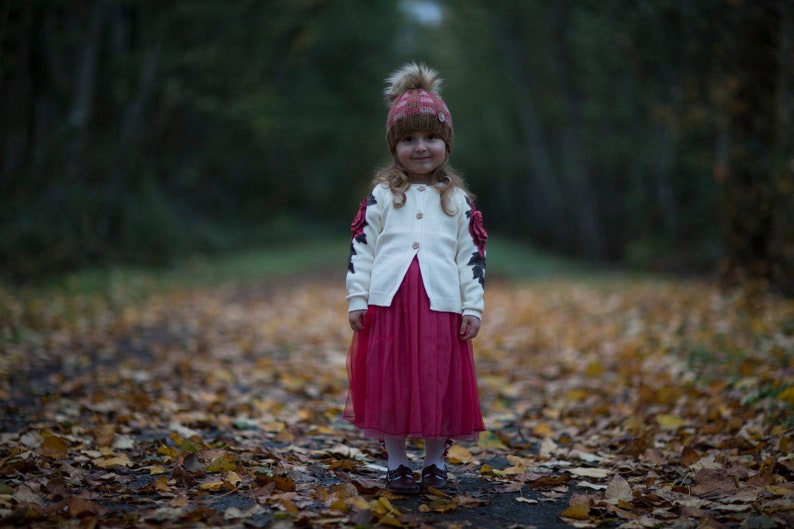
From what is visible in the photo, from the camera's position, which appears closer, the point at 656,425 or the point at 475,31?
the point at 656,425

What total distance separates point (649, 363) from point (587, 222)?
57.8ft

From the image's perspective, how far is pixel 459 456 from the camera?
13.5ft

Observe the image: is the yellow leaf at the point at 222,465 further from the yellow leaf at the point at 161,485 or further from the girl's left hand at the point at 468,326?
Answer: the girl's left hand at the point at 468,326

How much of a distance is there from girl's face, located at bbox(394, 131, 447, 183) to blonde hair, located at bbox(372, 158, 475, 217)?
0.06 meters

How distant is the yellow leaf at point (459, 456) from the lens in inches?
161

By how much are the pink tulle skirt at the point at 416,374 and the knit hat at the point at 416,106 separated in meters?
0.65

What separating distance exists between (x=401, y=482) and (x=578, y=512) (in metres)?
0.81

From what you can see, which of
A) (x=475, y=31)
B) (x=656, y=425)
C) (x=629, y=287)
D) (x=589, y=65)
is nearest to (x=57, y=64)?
(x=629, y=287)

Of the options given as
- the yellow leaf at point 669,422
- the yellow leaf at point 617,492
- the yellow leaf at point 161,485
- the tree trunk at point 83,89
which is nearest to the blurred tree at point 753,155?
the yellow leaf at point 669,422

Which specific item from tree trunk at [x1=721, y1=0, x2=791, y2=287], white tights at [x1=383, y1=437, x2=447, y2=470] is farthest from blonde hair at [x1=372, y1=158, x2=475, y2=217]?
tree trunk at [x1=721, y1=0, x2=791, y2=287]

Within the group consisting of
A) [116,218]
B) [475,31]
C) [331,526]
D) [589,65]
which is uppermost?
[475,31]

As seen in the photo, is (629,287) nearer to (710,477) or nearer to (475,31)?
(710,477)

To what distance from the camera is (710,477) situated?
3385 mm

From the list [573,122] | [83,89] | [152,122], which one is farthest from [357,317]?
[573,122]
